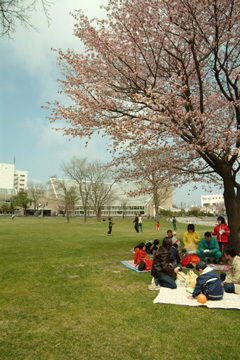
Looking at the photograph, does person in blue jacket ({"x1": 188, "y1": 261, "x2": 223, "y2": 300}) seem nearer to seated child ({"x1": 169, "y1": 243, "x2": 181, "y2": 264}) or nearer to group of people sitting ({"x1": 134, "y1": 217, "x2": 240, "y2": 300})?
group of people sitting ({"x1": 134, "y1": 217, "x2": 240, "y2": 300})

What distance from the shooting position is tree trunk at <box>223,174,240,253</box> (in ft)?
30.2

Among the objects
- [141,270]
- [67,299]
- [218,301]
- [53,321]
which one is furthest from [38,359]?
[141,270]

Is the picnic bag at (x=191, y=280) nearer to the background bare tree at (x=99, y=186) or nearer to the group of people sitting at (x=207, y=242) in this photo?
the group of people sitting at (x=207, y=242)

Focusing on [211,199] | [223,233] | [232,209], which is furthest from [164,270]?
[211,199]

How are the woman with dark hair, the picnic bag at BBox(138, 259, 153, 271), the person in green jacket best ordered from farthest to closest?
1. the person in green jacket
2. the picnic bag at BBox(138, 259, 153, 271)
3. the woman with dark hair

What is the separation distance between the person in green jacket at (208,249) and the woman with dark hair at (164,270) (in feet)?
8.77

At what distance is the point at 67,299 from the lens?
484cm

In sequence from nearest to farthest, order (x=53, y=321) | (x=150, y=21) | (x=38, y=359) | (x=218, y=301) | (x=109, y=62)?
(x=38, y=359)
(x=53, y=321)
(x=218, y=301)
(x=150, y=21)
(x=109, y=62)

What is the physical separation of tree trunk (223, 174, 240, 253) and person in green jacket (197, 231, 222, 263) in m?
1.34

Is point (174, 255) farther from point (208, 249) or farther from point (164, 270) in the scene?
point (164, 270)

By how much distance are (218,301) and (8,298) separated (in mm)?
4243

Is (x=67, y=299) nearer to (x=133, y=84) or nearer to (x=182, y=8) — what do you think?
(x=133, y=84)

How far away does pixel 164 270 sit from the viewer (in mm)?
5781

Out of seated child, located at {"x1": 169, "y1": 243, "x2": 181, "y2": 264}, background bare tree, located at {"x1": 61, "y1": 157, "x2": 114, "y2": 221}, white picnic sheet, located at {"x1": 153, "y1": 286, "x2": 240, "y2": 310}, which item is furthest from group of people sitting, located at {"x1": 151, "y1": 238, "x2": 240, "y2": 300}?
background bare tree, located at {"x1": 61, "y1": 157, "x2": 114, "y2": 221}
